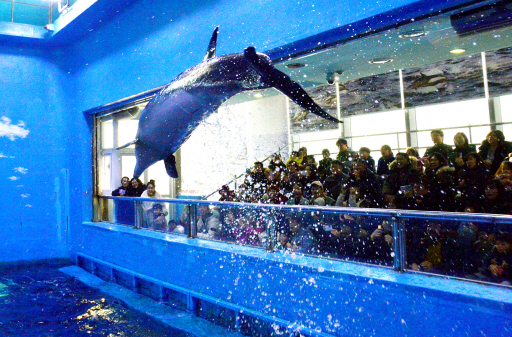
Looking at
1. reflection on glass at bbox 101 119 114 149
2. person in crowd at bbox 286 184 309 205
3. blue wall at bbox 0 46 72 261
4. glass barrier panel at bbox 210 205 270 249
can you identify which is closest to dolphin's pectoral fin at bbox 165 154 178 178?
glass barrier panel at bbox 210 205 270 249

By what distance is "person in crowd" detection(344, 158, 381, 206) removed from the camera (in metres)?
3.60

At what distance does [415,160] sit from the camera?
3.60 m

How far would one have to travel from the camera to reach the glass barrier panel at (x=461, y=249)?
8.25 ft

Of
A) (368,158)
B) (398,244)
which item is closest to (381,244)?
(398,244)

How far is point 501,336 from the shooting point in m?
2.48

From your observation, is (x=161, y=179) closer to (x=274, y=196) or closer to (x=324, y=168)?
(x=274, y=196)

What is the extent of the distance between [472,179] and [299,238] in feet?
4.56

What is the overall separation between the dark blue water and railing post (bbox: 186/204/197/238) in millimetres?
994

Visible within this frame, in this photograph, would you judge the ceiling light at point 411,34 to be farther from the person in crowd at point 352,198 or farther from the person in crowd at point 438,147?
the person in crowd at point 352,198

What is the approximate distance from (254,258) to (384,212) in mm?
1396

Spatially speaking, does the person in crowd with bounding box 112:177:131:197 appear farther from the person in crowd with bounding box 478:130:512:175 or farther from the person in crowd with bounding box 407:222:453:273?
the person in crowd with bounding box 478:130:512:175

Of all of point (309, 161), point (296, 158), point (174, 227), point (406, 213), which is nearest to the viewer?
point (406, 213)

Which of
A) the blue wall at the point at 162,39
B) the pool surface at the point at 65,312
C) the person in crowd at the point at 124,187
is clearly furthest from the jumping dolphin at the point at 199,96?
the person in crowd at the point at 124,187

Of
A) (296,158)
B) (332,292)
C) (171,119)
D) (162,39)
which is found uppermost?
(162,39)
